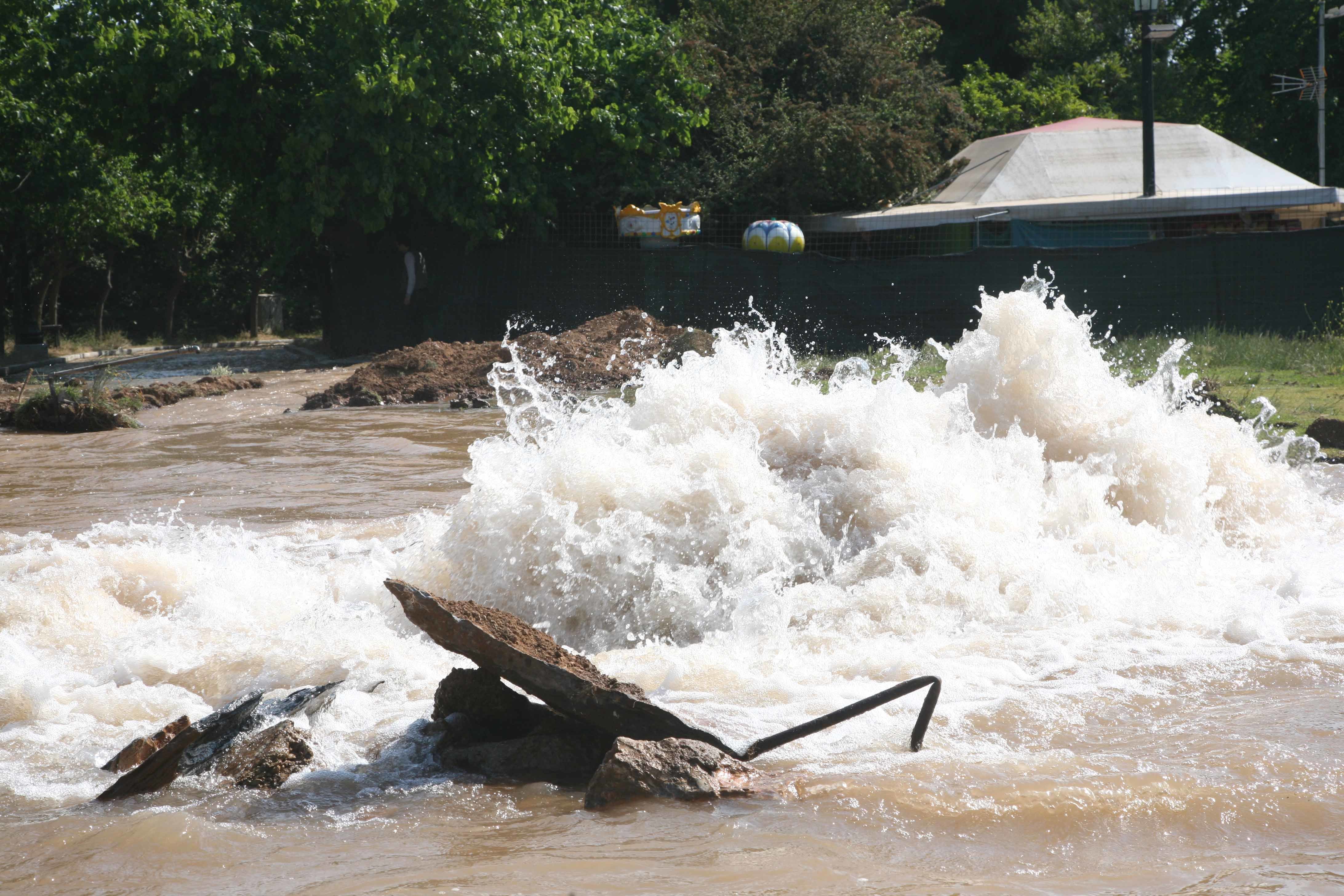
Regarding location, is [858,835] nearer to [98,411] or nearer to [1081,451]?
[1081,451]

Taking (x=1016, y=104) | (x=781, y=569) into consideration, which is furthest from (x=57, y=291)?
(x=781, y=569)

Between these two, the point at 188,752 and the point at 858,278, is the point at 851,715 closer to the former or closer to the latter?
the point at 188,752

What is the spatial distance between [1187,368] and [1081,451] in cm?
561

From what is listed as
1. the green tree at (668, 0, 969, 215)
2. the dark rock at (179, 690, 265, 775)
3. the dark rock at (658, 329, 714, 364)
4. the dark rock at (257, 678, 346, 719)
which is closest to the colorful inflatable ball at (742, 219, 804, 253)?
the green tree at (668, 0, 969, 215)

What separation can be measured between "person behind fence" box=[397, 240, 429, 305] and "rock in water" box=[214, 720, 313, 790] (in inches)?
641

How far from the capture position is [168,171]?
1000 inches

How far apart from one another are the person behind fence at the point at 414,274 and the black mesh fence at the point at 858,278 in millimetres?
132

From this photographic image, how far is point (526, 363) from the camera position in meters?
16.5

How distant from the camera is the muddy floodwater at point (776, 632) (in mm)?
3316

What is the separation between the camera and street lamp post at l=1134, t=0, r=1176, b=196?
649 inches

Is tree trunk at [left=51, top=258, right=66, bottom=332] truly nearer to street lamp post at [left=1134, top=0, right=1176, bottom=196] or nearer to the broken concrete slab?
street lamp post at [left=1134, top=0, right=1176, bottom=196]

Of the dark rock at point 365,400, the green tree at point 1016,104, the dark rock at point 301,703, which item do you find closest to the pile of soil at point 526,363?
the dark rock at point 365,400

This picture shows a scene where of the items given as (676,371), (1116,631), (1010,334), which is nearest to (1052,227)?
(1010,334)

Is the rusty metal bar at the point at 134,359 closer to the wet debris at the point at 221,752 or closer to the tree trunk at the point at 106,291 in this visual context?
the tree trunk at the point at 106,291
